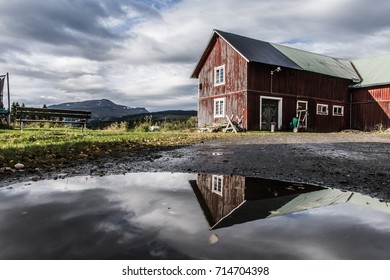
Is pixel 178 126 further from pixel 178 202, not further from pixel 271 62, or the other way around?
pixel 178 202

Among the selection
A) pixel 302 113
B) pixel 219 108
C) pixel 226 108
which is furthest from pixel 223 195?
pixel 302 113

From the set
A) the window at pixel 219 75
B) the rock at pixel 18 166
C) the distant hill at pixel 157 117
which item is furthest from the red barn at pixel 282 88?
the rock at pixel 18 166

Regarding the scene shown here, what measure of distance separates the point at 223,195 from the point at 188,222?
101 centimetres

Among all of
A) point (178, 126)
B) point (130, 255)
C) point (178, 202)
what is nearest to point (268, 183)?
point (178, 202)

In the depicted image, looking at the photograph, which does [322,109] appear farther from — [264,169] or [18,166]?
[18,166]

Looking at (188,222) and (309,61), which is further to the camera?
(309,61)

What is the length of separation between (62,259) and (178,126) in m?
24.0

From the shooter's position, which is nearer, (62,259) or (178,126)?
(62,259)

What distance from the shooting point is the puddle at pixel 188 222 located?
6.23 ft

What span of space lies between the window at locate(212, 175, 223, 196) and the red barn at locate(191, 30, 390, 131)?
1713 cm

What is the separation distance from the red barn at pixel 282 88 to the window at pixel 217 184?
17.1m

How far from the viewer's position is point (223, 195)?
3326 millimetres

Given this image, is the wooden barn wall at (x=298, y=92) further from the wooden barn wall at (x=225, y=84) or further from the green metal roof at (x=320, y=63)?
the wooden barn wall at (x=225, y=84)
